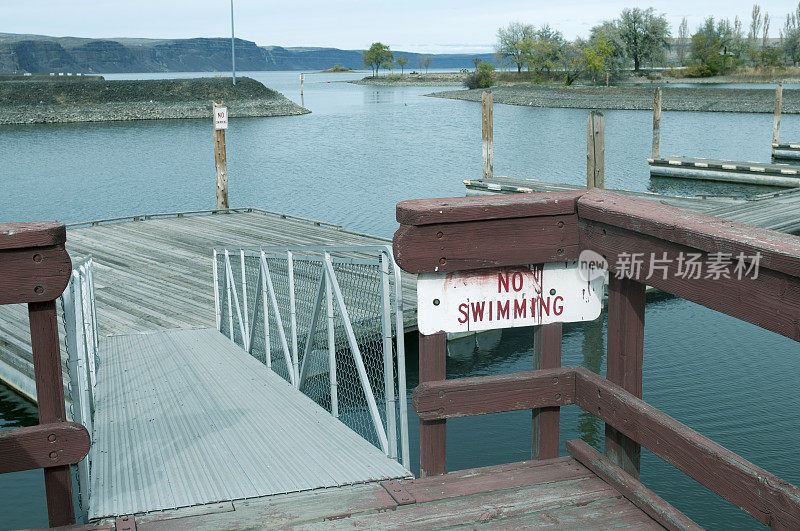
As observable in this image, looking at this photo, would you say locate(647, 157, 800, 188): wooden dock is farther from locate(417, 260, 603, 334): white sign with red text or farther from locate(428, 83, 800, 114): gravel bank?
locate(428, 83, 800, 114): gravel bank

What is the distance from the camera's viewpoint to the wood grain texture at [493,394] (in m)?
2.88

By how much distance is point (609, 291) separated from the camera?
9.24 ft

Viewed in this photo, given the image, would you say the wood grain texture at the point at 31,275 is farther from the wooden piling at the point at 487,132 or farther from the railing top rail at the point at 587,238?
the wooden piling at the point at 487,132

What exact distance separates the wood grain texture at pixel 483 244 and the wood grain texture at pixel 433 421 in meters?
0.28

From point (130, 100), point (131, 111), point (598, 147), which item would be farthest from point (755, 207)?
point (130, 100)

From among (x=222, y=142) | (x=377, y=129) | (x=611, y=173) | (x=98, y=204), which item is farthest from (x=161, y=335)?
(x=377, y=129)

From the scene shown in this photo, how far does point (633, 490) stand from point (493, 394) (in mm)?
585

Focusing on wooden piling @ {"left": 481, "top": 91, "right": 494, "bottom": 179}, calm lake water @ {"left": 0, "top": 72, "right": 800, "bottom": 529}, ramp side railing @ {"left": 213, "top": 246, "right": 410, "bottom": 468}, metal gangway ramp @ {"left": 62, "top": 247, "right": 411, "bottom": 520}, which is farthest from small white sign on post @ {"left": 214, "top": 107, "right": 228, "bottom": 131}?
metal gangway ramp @ {"left": 62, "top": 247, "right": 411, "bottom": 520}

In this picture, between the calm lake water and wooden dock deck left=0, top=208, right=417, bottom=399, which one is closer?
the calm lake water

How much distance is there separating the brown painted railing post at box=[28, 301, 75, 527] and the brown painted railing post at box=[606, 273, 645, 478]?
1.86 metres

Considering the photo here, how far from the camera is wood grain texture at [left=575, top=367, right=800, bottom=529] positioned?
212 cm

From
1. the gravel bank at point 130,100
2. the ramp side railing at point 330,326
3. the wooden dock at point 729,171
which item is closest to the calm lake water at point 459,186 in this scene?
the wooden dock at point 729,171

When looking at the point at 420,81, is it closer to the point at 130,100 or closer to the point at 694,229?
the point at 130,100

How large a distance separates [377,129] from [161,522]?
61360 mm
